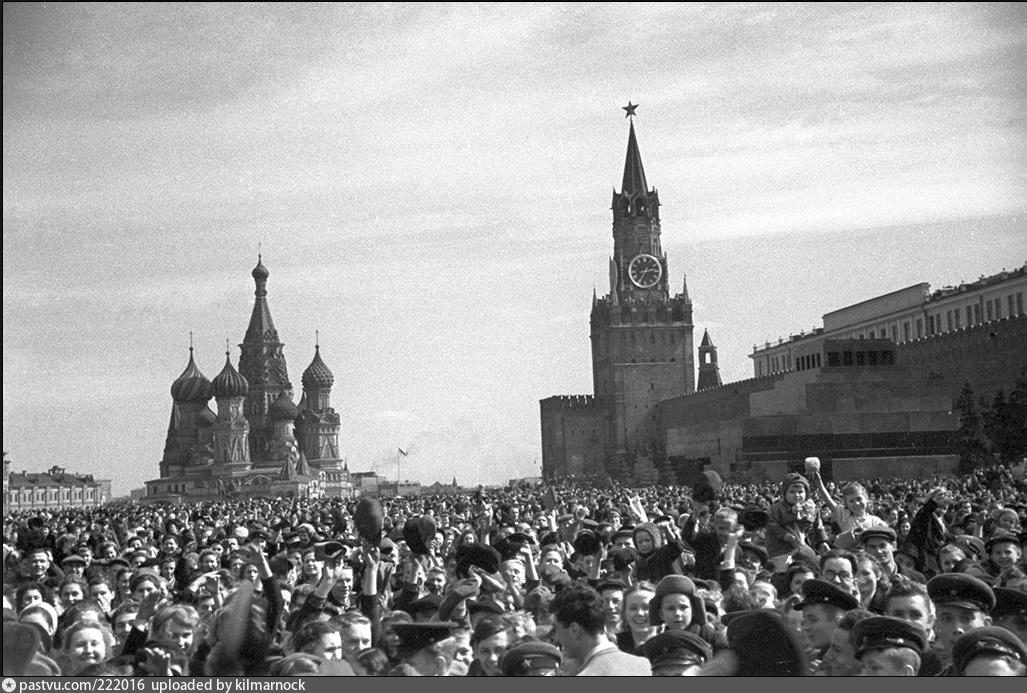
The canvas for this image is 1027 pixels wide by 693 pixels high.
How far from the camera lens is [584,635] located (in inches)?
311

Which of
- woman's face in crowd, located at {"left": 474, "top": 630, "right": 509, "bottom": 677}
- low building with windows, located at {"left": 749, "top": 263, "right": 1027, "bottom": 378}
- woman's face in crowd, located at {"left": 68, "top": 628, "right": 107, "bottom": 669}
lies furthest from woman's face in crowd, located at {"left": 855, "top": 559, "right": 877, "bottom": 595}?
low building with windows, located at {"left": 749, "top": 263, "right": 1027, "bottom": 378}

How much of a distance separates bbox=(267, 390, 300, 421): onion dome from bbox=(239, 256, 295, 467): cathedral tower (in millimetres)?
2355

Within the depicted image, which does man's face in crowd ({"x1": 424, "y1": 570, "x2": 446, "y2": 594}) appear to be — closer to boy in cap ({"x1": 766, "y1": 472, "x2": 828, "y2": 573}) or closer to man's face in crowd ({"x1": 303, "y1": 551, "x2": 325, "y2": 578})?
man's face in crowd ({"x1": 303, "y1": 551, "x2": 325, "y2": 578})

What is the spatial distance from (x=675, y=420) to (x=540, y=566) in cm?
12034

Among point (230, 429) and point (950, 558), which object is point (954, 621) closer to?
point (950, 558)

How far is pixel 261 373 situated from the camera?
177125mm

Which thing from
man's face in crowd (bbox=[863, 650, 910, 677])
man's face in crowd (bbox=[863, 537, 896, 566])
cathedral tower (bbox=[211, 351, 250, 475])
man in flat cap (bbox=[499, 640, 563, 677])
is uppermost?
cathedral tower (bbox=[211, 351, 250, 475])

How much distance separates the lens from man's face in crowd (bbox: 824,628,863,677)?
7699 millimetres

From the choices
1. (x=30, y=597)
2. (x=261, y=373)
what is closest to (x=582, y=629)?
(x=30, y=597)

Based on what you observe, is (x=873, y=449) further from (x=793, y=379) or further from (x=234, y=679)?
(x=234, y=679)

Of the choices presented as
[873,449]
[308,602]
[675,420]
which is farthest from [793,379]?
[308,602]

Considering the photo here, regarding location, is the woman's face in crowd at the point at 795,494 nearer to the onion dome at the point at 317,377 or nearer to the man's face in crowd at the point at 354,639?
the man's face in crowd at the point at 354,639

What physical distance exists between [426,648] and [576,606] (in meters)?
0.91

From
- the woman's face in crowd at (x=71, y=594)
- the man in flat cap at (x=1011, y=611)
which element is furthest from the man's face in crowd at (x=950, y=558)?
the woman's face in crowd at (x=71, y=594)
